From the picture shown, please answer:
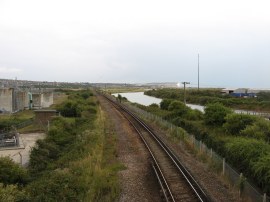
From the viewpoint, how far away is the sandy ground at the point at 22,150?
2407 cm

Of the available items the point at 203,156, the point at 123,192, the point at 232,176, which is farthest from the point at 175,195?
the point at 203,156

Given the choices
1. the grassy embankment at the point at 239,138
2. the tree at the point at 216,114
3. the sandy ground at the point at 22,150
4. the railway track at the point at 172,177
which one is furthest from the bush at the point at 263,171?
the sandy ground at the point at 22,150

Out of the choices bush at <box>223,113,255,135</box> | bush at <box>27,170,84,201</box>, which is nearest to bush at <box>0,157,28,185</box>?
bush at <box>27,170,84,201</box>

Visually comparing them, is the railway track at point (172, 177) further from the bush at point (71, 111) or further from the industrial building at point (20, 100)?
the industrial building at point (20, 100)

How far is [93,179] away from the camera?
14383 millimetres

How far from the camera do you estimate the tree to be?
26234 millimetres

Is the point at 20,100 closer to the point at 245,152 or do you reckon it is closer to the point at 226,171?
the point at 226,171

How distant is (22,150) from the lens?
27.4m

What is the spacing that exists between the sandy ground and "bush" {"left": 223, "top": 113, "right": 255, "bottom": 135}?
14.3 metres

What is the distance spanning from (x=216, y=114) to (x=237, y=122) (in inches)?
158

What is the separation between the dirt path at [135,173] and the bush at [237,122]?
617 centimetres

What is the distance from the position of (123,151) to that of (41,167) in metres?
5.33

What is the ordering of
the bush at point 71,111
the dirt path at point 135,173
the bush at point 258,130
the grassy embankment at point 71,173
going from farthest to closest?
the bush at point 71,111 < the bush at point 258,130 < the dirt path at point 135,173 < the grassy embankment at point 71,173

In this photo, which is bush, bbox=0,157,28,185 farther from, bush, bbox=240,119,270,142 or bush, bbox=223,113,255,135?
bush, bbox=223,113,255,135
